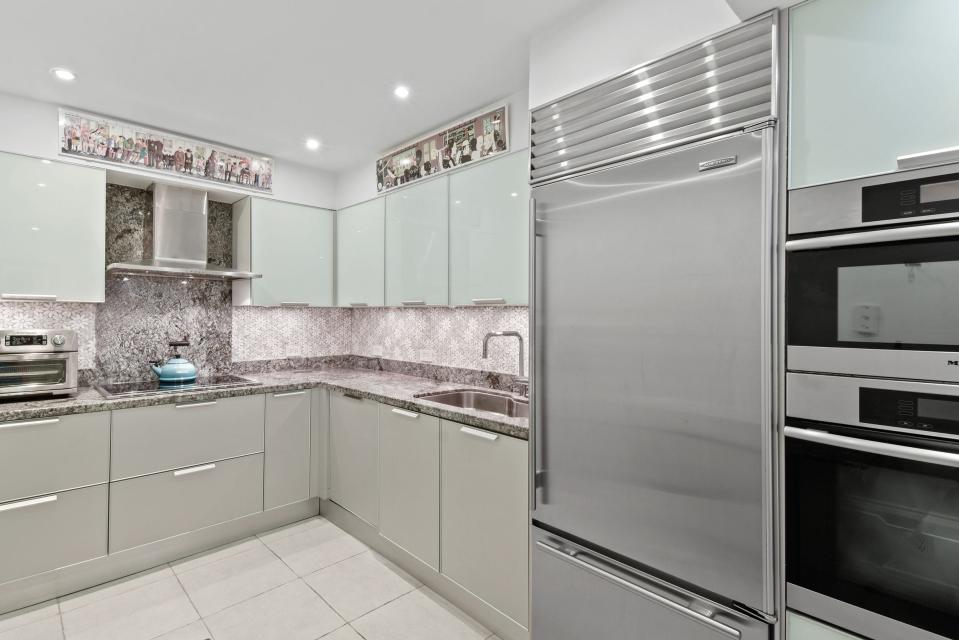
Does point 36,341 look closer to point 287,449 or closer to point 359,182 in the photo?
point 287,449

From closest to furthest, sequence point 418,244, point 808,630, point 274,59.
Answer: point 808,630 → point 274,59 → point 418,244

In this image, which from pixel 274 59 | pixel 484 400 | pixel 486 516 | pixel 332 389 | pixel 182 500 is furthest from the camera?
pixel 332 389

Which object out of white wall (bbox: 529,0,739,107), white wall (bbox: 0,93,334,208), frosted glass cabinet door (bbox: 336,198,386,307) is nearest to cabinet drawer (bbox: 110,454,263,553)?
frosted glass cabinet door (bbox: 336,198,386,307)

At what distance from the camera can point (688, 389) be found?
53.4 inches

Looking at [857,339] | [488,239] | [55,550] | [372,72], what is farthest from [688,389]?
[55,550]

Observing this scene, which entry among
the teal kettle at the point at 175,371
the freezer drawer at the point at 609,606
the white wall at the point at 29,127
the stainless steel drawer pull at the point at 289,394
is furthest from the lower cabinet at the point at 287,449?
the freezer drawer at the point at 609,606

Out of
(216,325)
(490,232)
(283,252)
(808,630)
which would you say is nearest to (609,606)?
(808,630)

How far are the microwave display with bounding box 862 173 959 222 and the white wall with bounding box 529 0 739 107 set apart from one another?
24.4 inches

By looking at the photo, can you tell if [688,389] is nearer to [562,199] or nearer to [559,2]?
[562,199]

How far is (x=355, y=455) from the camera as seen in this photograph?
112 inches

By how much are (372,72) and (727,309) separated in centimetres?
192

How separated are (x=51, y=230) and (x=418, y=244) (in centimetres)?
193

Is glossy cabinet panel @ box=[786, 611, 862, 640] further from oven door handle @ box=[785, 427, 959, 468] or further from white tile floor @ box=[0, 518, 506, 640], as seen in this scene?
white tile floor @ box=[0, 518, 506, 640]

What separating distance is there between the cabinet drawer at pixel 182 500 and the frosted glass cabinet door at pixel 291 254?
114 centimetres
